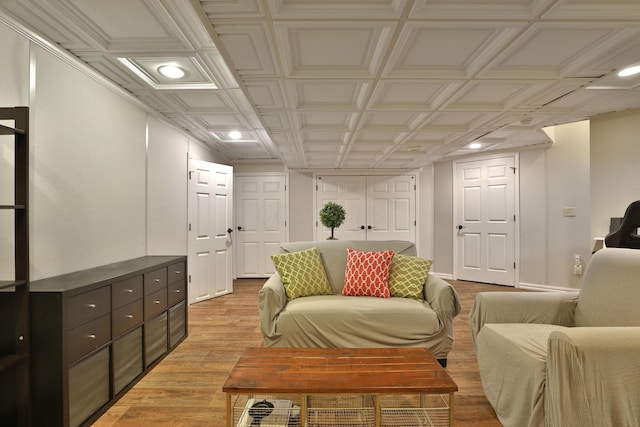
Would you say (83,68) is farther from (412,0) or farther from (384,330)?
(384,330)

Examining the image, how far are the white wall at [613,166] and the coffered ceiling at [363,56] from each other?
363 millimetres

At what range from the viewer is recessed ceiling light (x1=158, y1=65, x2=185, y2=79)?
2420mm

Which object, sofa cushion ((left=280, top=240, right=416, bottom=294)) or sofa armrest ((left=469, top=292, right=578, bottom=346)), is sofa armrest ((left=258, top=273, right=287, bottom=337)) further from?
sofa armrest ((left=469, top=292, right=578, bottom=346))

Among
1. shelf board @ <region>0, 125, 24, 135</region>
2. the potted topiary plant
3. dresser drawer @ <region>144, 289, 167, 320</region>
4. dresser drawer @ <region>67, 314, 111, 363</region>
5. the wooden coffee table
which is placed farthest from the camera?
the potted topiary plant

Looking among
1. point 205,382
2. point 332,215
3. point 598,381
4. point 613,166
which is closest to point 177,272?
point 205,382

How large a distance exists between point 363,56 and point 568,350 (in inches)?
74.8

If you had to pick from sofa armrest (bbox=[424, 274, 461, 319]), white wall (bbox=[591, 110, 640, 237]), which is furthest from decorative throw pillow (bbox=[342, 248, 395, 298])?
white wall (bbox=[591, 110, 640, 237])

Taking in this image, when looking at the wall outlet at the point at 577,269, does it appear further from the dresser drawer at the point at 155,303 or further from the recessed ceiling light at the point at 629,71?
the dresser drawer at the point at 155,303

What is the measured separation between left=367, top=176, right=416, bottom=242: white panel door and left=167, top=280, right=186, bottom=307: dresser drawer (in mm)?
3923

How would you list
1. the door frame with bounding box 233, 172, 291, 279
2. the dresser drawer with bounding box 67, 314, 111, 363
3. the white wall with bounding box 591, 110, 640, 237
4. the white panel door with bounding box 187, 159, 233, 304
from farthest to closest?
the door frame with bounding box 233, 172, 291, 279
the white panel door with bounding box 187, 159, 233, 304
the white wall with bounding box 591, 110, 640, 237
the dresser drawer with bounding box 67, 314, 111, 363

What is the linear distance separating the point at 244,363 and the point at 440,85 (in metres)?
2.35

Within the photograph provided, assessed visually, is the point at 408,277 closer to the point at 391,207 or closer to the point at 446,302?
the point at 446,302

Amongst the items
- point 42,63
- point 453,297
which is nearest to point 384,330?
point 453,297

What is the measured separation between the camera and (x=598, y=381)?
1.29 metres
